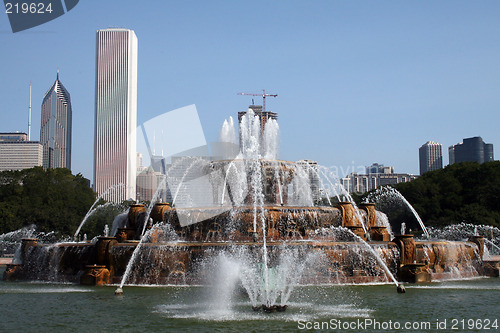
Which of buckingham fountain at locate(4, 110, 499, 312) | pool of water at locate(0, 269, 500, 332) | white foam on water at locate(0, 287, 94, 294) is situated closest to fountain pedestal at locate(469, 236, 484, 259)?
buckingham fountain at locate(4, 110, 499, 312)

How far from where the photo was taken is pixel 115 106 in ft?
547

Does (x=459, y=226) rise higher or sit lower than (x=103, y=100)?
lower

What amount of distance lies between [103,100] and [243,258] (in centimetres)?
15590

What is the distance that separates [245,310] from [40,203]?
55.0 m

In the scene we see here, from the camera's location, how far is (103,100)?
551ft

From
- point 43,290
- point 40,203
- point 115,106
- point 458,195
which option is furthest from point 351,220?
point 115,106

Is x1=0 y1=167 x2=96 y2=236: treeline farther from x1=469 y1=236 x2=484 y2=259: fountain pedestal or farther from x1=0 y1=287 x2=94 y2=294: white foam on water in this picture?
x1=469 y1=236 x2=484 y2=259: fountain pedestal

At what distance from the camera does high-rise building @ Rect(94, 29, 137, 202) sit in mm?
165000

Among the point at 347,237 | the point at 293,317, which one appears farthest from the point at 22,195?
the point at 293,317

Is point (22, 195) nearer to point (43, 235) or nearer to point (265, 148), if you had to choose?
point (43, 235)

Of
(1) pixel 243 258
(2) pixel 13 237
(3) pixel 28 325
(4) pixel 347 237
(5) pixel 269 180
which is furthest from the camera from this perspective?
(2) pixel 13 237

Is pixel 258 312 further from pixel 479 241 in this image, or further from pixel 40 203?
pixel 40 203

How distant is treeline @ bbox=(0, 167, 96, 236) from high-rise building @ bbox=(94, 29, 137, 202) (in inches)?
3627

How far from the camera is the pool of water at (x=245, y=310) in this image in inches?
472
